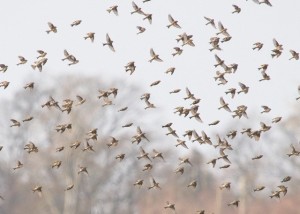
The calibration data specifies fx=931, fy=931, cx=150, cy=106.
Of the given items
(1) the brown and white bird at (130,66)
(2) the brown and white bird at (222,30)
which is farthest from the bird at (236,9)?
(1) the brown and white bird at (130,66)

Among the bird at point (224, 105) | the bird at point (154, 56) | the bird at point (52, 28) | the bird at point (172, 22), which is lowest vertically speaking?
the bird at point (224, 105)

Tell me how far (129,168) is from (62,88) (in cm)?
489

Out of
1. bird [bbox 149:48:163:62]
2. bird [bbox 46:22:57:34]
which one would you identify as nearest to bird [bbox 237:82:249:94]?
bird [bbox 149:48:163:62]

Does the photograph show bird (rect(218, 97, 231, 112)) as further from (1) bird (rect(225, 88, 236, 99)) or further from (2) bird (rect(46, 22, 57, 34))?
(2) bird (rect(46, 22, 57, 34))

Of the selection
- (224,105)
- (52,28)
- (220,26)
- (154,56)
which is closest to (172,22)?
(154,56)

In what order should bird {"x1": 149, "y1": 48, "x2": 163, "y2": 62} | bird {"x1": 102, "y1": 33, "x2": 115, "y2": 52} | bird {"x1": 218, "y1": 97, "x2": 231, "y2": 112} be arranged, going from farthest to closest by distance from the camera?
1. bird {"x1": 218, "y1": 97, "x2": 231, "y2": 112}
2. bird {"x1": 149, "y1": 48, "x2": 163, "y2": 62}
3. bird {"x1": 102, "y1": 33, "x2": 115, "y2": 52}

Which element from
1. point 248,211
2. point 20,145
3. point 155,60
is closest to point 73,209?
point 20,145

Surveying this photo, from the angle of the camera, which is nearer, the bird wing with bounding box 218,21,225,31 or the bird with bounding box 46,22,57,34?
the bird with bounding box 46,22,57,34

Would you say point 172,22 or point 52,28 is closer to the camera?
point 52,28

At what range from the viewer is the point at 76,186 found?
42.8m

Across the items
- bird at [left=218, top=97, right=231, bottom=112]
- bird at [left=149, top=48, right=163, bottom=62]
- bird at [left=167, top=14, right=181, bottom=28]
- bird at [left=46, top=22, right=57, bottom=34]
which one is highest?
bird at [left=167, top=14, right=181, bottom=28]

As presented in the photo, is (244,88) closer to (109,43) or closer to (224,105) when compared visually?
(224,105)

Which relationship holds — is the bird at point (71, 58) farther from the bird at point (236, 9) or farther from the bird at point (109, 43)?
the bird at point (236, 9)

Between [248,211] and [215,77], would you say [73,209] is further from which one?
[215,77]
